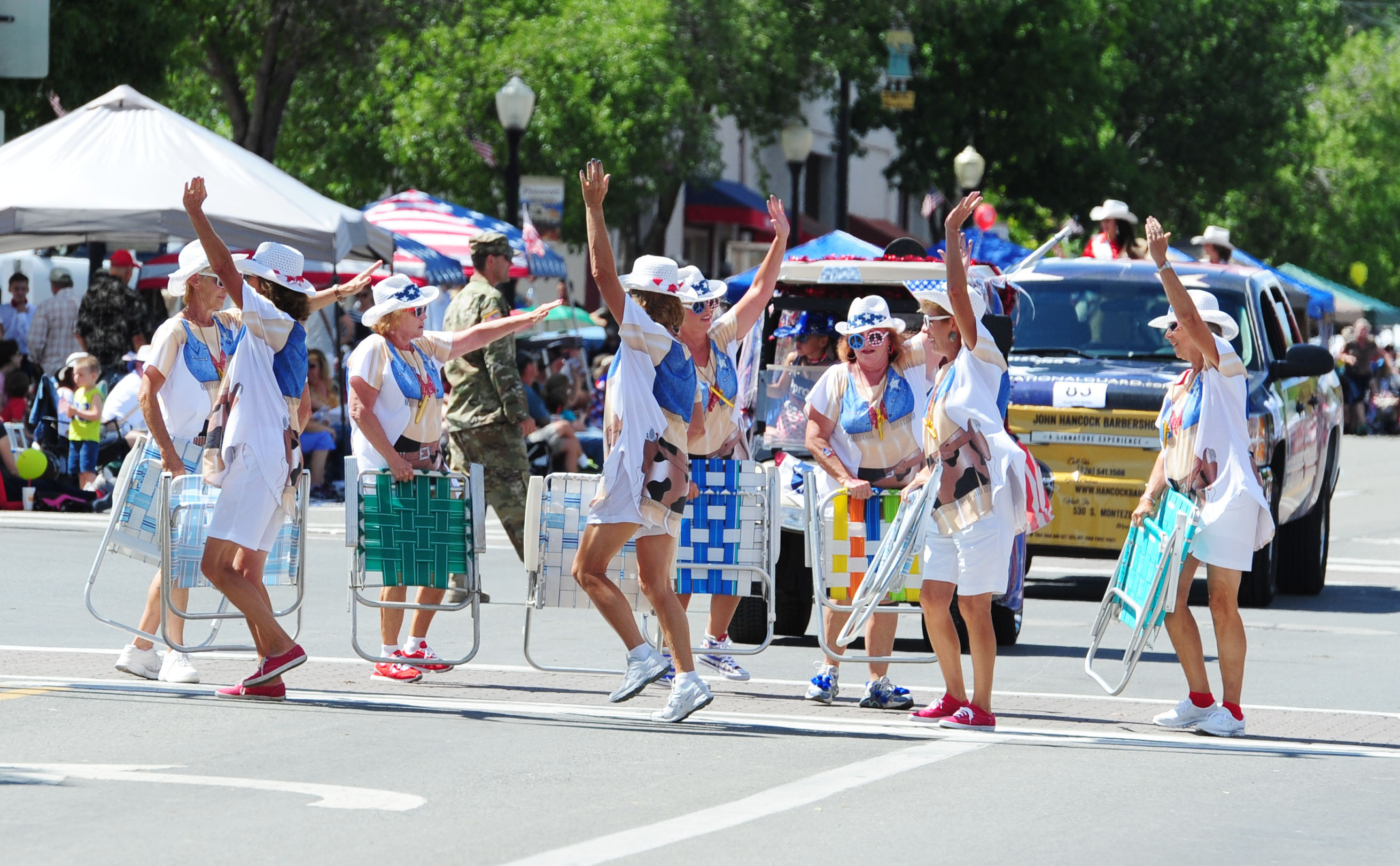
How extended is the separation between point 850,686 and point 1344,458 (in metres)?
23.6

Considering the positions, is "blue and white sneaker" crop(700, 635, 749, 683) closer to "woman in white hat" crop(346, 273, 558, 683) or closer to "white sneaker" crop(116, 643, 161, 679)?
"woman in white hat" crop(346, 273, 558, 683)

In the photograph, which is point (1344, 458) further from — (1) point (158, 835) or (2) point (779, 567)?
(1) point (158, 835)

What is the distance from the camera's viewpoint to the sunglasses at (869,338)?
972 centimetres

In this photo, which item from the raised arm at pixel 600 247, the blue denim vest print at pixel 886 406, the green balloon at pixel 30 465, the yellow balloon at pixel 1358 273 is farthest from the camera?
the yellow balloon at pixel 1358 273

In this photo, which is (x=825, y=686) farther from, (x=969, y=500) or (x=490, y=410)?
(x=490, y=410)

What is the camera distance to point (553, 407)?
803 inches

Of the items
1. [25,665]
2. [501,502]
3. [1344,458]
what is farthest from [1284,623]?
[1344,458]

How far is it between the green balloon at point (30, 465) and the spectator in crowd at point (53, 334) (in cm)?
304

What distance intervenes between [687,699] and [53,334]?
44.1ft

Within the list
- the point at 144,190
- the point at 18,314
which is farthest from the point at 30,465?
the point at 18,314

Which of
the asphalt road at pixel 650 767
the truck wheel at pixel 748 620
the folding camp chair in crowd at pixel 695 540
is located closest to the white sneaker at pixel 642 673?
the asphalt road at pixel 650 767

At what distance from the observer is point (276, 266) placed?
29.2ft

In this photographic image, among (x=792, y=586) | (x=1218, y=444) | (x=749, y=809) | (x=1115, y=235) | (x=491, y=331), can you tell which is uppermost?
(x=1115, y=235)

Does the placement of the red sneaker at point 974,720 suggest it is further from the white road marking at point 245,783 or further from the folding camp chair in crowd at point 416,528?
the white road marking at point 245,783
